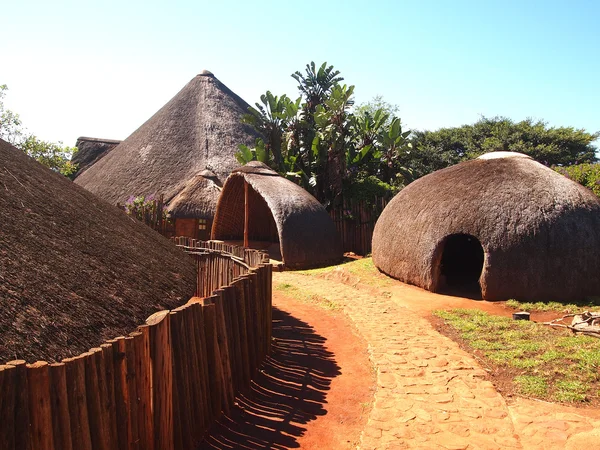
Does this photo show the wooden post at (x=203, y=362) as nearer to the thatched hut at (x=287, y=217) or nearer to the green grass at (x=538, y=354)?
the green grass at (x=538, y=354)

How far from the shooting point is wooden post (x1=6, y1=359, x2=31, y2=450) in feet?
7.61

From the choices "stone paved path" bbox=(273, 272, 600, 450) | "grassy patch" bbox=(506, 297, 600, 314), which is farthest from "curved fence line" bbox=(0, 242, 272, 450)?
"grassy patch" bbox=(506, 297, 600, 314)

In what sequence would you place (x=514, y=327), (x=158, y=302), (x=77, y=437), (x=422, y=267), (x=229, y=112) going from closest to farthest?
(x=77, y=437) → (x=158, y=302) → (x=514, y=327) → (x=422, y=267) → (x=229, y=112)

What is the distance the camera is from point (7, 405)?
2.28 m

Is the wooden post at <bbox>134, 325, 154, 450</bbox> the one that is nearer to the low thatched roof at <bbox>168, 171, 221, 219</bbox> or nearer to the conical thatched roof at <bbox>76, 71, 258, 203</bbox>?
the low thatched roof at <bbox>168, 171, 221, 219</bbox>

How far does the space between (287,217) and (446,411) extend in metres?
10.3

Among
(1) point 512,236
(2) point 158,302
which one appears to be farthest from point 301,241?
(2) point 158,302

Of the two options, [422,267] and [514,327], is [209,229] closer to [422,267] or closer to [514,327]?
[422,267]

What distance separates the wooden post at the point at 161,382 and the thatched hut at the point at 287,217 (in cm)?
1082

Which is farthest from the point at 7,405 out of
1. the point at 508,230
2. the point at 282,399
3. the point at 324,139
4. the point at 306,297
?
the point at 324,139

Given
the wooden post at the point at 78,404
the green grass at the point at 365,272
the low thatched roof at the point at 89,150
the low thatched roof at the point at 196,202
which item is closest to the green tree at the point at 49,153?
the low thatched roof at the point at 89,150

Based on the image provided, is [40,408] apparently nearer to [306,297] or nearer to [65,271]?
[65,271]

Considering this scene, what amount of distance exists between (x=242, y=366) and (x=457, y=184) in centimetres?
801

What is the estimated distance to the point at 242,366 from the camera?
15.7 feet
